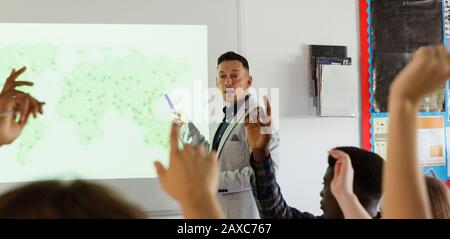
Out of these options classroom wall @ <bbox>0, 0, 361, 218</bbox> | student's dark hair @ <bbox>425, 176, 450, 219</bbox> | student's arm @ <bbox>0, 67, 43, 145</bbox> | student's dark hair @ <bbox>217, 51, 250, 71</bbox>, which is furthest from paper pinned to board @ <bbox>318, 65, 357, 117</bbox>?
student's arm @ <bbox>0, 67, 43, 145</bbox>

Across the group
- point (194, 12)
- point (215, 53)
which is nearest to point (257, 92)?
point (215, 53)

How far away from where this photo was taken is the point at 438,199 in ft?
1.75

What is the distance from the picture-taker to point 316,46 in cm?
148

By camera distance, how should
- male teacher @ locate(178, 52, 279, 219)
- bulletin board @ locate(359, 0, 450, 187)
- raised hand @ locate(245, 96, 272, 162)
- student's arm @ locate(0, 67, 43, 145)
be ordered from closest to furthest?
student's arm @ locate(0, 67, 43, 145), raised hand @ locate(245, 96, 272, 162), male teacher @ locate(178, 52, 279, 219), bulletin board @ locate(359, 0, 450, 187)

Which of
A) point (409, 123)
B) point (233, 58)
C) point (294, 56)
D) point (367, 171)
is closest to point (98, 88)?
point (233, 58)

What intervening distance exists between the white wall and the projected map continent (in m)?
0.34

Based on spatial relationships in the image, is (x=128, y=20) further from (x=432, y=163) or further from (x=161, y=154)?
(x=432, y=163)

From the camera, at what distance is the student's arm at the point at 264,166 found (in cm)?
59

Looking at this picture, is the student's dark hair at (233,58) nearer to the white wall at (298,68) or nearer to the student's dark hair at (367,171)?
the white wall at (298,68)

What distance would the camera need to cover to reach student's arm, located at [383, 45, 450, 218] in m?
0.26

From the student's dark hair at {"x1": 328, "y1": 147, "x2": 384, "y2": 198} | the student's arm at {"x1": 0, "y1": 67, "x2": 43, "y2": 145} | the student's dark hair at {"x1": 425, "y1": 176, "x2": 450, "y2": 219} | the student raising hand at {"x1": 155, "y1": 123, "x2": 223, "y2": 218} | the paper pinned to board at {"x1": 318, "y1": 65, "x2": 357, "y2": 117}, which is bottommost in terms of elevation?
the student's dark hair at {"x1": 425, "y1": 176, "x2": 450, "y2": 219}

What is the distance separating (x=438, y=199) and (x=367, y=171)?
10 cm

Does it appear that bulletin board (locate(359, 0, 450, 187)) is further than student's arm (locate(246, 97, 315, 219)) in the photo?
Yes

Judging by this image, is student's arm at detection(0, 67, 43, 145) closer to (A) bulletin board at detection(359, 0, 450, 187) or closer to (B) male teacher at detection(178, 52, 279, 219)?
(B) male teacher at detection(178, 52, 279, 219)
